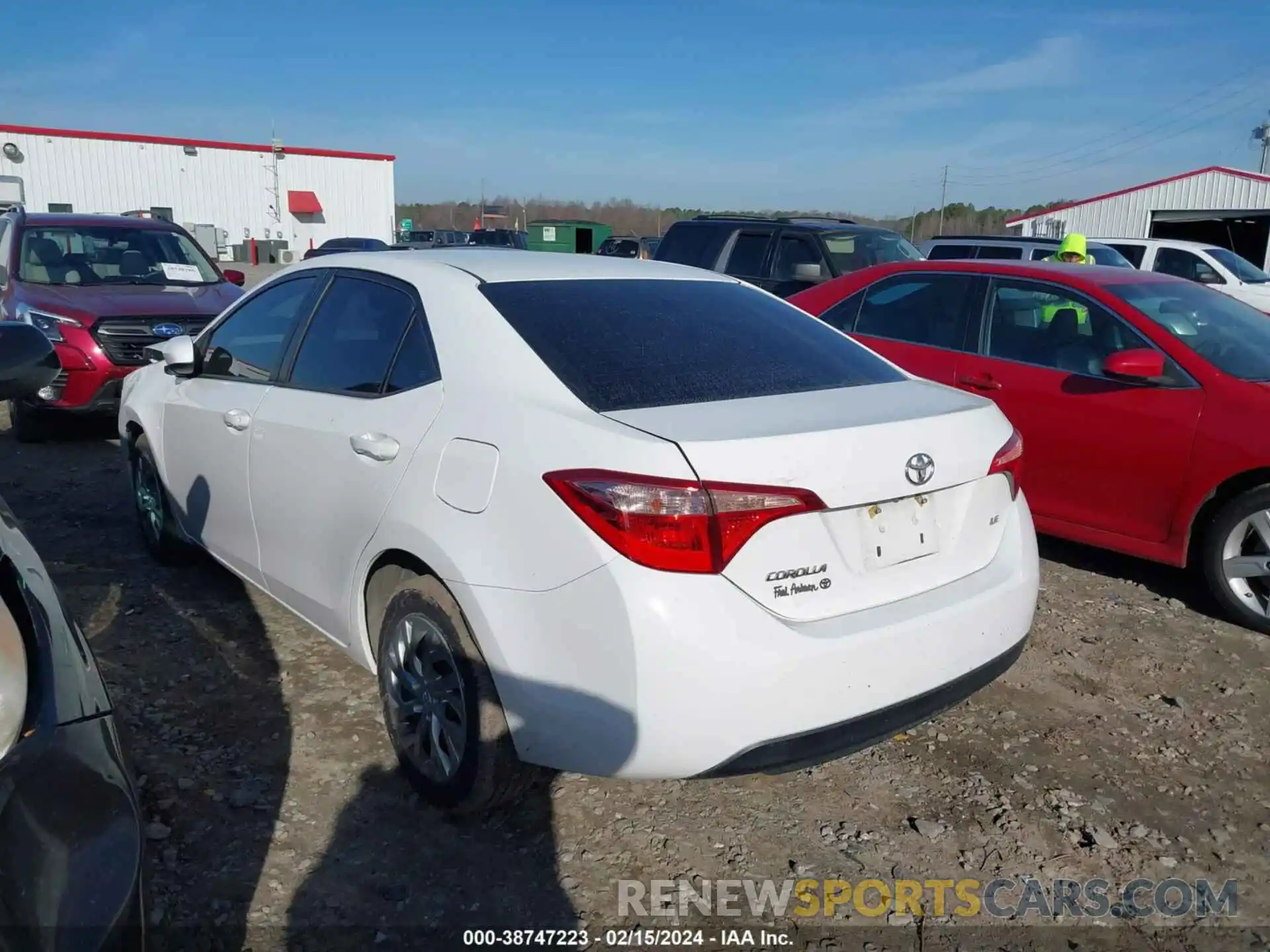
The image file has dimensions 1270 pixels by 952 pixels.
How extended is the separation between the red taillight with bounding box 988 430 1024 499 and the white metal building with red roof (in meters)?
28.7

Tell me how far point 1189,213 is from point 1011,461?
33440 millimetres

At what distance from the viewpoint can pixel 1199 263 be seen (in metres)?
14.7

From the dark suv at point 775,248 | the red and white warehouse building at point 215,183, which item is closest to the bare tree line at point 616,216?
the red and white warehouse building at point 215,183

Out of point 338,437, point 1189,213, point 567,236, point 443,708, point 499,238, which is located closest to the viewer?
point 443,708

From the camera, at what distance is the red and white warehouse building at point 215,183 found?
37688 millimetres

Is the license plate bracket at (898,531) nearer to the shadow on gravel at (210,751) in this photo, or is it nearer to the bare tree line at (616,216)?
the shadow on gravel at (210,751)

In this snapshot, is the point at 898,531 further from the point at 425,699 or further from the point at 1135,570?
the point at 1135,570

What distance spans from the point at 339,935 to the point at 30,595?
48.4 inches

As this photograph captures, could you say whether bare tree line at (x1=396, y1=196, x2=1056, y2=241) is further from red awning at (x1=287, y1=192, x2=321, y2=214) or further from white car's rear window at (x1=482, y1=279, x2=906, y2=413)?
white car's rear window at (x1=482, y1=279, x2=906, y2=413)

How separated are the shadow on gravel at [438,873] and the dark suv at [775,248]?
764 centimetres

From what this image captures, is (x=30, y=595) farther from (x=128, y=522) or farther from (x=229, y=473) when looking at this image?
(x=128, y=522)

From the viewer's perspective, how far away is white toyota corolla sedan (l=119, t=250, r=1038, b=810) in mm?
2338

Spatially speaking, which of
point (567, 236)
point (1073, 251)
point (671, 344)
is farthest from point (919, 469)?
point (567, 236)

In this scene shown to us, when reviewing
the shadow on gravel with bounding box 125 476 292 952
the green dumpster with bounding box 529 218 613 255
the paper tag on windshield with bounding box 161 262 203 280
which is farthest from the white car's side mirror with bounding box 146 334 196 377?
the green dumpster with bounding box 529 218 613 255
